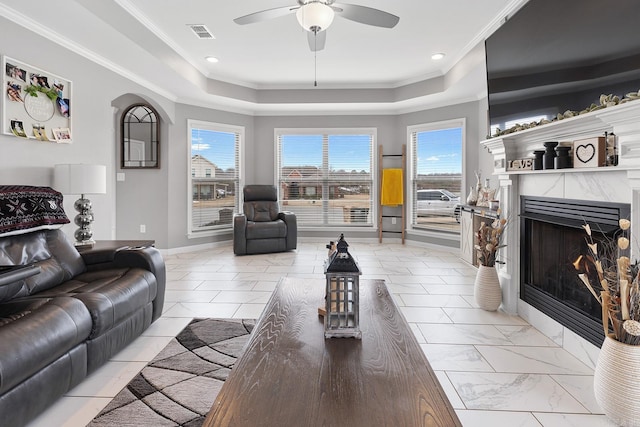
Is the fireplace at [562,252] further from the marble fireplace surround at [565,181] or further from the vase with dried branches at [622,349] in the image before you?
the vase with dried branches at [622,349]

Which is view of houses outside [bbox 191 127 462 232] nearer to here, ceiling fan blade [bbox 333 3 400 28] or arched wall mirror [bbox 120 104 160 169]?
arched wall mirror [bbox 120 104 160 169]

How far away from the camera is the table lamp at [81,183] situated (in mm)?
3326

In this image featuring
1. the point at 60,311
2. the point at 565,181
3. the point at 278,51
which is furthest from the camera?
the point at 278,51

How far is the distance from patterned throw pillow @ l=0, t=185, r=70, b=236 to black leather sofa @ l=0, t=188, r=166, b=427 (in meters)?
0.06

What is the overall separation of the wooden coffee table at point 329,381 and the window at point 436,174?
4.86 meters

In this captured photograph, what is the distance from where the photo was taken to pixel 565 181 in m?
2.63

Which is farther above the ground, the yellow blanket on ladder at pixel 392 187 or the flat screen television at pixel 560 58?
the flat screen television at pixel 560 58

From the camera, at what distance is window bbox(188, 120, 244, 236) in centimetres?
644

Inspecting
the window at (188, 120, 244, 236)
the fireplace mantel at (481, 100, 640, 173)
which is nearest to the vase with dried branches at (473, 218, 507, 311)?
the fireplace mantel at (481, 100, 640, 173)

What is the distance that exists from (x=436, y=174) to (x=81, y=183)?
17.9ft

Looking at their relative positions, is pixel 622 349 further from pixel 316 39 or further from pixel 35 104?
pixel 35 104

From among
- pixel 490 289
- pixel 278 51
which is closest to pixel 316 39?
pixel 278 51

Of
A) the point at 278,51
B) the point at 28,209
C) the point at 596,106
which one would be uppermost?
the point at 278,51

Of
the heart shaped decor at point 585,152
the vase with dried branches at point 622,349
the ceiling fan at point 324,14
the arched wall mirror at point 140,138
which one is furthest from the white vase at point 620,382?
the arched wall mirror at point 140,138
